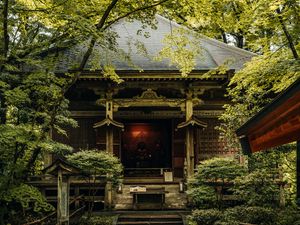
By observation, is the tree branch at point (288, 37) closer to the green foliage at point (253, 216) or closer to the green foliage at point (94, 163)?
the green foliage at point (253, 216)

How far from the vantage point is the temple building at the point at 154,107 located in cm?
1587

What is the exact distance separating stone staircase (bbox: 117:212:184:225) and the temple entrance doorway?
Answer: 9224 millimetres

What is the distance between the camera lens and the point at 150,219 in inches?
533

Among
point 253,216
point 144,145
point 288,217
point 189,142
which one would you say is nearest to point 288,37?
point 288,217

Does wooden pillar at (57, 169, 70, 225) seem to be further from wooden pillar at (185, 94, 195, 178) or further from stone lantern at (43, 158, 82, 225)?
wooden pillar at (185, 94, 195, 178)

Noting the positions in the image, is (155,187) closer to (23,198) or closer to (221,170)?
(221,170)

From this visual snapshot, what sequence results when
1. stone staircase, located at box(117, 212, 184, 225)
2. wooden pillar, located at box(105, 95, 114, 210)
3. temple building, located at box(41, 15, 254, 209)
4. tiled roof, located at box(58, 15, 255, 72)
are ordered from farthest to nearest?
tiled roof, located at box(58, 15, 255, 72) < temple building, located at box(41, 15, 254, 209) < wooden pillar, located at box(105, 95, 114, 210) < stone staircase, located at box(117, 212, 184, 225)

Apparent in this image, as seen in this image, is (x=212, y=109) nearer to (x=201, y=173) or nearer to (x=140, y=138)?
(x=201, y=173)

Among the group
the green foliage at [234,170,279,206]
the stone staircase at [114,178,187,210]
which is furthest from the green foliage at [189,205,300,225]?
Answer: the stone staircase at [114,178,187,210]

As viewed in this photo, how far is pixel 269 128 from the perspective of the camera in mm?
5539

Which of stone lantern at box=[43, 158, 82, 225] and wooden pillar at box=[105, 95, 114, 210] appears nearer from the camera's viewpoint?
stone lantern at box=[43, 158, 82, 225]

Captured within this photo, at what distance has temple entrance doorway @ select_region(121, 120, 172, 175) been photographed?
77.2 ft

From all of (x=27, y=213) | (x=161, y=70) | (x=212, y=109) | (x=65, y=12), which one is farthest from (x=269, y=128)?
(x=212, y=109)

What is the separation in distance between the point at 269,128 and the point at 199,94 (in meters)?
11.4
